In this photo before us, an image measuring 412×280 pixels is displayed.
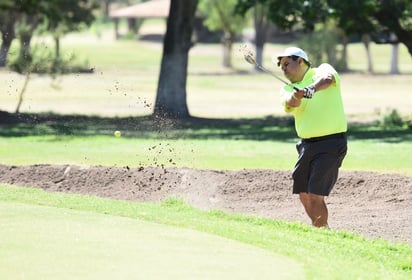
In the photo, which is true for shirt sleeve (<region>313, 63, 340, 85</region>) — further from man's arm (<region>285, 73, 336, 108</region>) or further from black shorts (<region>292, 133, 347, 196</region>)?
black shorts (<region>292, 133, 347, 196</region>)

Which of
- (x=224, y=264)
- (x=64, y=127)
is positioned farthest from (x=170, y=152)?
(x=224, y=264)

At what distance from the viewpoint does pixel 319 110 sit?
A: 11289mm

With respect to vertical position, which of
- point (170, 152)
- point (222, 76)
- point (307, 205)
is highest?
point (307, 205)

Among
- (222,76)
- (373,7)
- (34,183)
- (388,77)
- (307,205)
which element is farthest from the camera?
(222,76)

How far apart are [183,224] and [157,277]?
2724 millimetres

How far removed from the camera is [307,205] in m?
11.9

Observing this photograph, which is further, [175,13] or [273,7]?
→ [175,13]

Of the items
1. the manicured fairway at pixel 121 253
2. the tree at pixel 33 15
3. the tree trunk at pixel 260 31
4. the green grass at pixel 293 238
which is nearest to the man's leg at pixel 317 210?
the green grass at pixel 293 238

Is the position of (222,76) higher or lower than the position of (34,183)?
lower

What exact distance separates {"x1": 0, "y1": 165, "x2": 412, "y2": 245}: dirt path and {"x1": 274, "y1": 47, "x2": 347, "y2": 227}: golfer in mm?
2321

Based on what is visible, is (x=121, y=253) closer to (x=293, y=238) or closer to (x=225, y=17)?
(x=293, y=238)

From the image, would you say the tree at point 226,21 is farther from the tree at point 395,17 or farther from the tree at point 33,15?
the tree at point 395,17

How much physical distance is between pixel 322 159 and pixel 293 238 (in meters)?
1.70

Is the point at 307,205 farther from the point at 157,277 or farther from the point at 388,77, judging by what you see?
the point at 388,77
